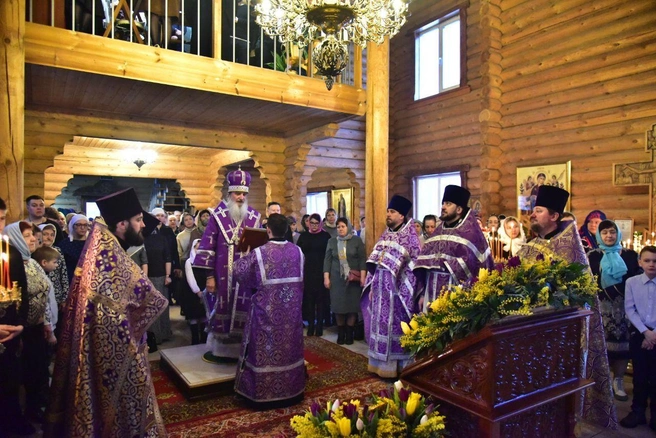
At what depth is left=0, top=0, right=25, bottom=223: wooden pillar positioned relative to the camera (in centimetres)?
434

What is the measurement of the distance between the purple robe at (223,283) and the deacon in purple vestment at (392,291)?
1351mm

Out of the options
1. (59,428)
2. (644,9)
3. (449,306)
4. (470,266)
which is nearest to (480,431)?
(449,306)

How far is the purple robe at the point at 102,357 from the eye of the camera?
2.53 m

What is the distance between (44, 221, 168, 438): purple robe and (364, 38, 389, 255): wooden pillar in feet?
13.5

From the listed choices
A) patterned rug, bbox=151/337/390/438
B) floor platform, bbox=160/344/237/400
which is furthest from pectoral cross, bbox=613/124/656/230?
floor platform, bbox=160/344/237/400

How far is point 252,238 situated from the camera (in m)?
4.34

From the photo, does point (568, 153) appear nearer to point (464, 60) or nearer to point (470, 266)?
point (464, 60)

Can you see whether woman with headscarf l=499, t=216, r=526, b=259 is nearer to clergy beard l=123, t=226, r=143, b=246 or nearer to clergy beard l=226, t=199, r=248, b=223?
clergy beard l=226, t=199, r=248, b=223

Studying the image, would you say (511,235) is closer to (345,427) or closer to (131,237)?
(131,237)

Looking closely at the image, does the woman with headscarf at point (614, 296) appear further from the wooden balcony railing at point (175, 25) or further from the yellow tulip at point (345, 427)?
the wooden balcony railing at point (175, 25)

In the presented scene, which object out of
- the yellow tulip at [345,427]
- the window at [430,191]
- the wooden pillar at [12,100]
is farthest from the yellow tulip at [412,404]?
the window at [430,191]

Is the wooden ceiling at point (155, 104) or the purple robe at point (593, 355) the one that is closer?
the purple robe at point (593, 355)

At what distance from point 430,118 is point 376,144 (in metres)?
4.34

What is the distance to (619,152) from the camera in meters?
7.20
